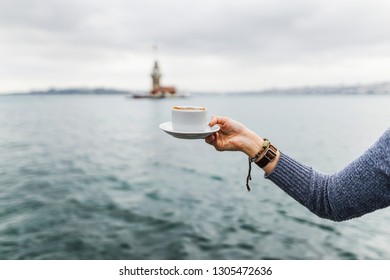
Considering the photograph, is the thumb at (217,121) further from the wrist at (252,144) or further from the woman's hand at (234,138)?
the wrist at (252,144)

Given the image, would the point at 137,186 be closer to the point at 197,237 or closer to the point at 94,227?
the point at 94,227

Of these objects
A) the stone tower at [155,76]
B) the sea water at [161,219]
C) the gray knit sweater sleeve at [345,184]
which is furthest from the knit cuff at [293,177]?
the stone tower at [155,76]

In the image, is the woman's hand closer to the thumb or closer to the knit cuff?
the thumb

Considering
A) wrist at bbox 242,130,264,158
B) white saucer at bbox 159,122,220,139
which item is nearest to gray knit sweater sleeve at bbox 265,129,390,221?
wrist at bbox 242,130,264,158

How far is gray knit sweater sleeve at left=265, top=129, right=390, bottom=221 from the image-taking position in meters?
1.76

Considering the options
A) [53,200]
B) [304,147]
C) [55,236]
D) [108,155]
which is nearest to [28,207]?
[53,200]

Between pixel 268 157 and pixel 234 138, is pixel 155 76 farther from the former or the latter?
pixel 268 157

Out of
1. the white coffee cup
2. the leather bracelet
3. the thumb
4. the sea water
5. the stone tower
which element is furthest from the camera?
the stone tower

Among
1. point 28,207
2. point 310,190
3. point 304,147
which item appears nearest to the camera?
point 310,190

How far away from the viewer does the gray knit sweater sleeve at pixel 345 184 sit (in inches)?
69.2

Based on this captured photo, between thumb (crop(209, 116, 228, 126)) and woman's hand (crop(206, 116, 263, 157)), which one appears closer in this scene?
woman's hand (crop(206, 116, 263, 157))

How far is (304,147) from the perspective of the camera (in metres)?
28.7
